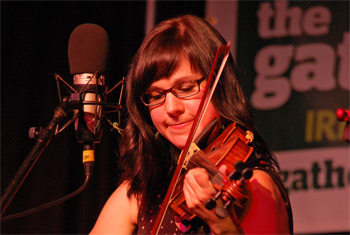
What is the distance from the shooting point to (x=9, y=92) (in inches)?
116

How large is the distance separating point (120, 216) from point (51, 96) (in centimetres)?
130

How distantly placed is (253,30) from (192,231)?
1451mm

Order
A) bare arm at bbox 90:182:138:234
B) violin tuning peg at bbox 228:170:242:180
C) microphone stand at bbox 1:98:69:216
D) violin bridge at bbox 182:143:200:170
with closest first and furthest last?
violin tuning peg at bbox 228:170:242:180
microphone stand at bbox 1:98:69:216
violin bridge at bbox 182:143:200:170
bare arm at bbox 90:182:138:234

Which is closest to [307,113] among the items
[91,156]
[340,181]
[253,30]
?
[340,181]

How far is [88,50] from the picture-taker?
1591 mm

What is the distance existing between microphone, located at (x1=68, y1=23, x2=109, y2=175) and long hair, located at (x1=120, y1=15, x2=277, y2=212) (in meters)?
0.15

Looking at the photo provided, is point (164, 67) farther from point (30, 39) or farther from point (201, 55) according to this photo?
point (30, 39)

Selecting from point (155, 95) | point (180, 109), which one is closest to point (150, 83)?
point (155, 95)

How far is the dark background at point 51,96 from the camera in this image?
9.32 feet

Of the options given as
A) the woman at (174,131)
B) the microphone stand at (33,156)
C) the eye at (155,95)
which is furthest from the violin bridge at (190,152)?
the microphone stand at (33,156)

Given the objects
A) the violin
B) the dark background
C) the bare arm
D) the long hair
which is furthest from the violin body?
the dark background

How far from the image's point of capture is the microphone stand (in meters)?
1.27

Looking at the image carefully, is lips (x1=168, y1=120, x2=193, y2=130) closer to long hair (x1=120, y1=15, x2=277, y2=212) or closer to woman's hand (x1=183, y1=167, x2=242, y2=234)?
long hair (x1=120, y1=15, x2=277, y2=212)

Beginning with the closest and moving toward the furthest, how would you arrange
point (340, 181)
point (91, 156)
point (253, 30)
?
point (91, 156) < point (340, 181) < point (253, 30)
